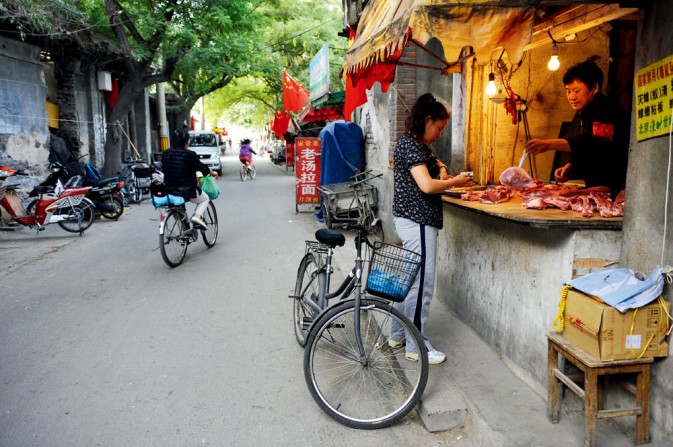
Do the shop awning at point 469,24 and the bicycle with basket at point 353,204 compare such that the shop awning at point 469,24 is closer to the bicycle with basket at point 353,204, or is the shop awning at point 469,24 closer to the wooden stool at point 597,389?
the wooden stool at point 597,389

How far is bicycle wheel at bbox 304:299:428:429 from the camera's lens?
341 cm

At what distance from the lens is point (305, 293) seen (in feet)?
15.1

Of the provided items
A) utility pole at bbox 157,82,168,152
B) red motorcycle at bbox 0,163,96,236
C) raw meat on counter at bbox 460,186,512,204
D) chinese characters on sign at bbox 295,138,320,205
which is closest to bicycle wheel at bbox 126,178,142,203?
red motorcycle at bbox 0,163,96,236

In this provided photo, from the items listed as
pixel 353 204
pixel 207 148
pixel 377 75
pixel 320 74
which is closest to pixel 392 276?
pixel 377 75

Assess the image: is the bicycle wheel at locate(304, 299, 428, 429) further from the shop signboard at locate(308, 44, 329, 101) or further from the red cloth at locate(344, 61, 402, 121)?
the shop signboard at locate(308, 44, 329, 101)

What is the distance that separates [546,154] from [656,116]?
13.6 feet

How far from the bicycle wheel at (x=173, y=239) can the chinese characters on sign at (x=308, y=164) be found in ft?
16.0

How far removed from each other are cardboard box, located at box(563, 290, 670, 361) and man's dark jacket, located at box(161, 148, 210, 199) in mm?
6143

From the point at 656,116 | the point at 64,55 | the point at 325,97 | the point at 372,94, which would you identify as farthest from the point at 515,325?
the point at 64,55

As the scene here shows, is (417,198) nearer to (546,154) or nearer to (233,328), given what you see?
(233,328)

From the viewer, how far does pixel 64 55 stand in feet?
51.1

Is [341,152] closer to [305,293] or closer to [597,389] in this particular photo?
[305,293]

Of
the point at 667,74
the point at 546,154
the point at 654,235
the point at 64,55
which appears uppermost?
the point at 64,55

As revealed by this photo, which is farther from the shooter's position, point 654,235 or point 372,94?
point 372,94
